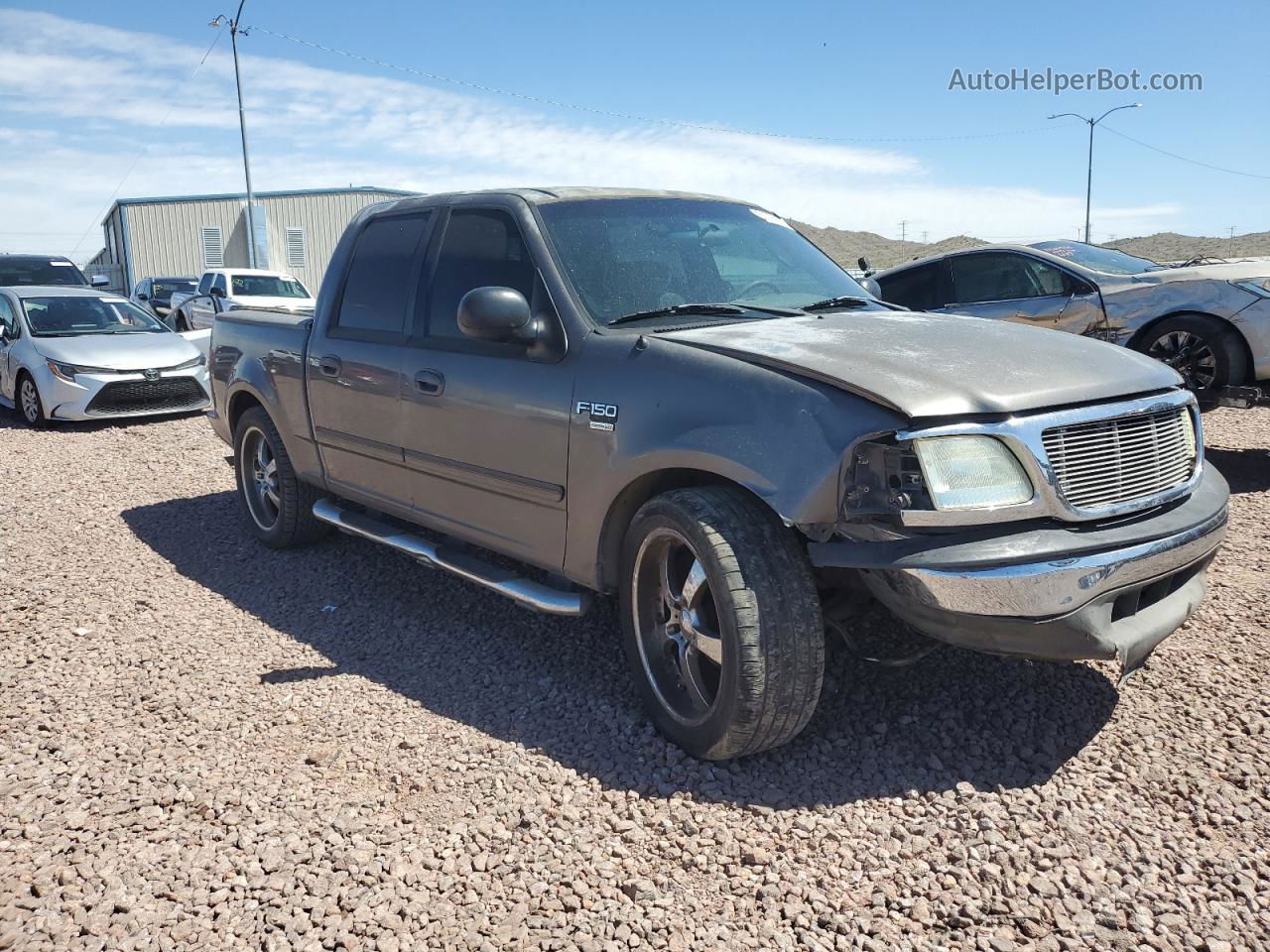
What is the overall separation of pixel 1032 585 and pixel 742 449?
35.6 inches

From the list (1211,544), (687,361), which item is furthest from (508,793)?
(1211,544)

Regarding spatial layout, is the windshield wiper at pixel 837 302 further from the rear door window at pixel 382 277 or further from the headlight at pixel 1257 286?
the headlight at pixel 1257 286

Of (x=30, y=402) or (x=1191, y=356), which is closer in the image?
(x=1191, y=356)

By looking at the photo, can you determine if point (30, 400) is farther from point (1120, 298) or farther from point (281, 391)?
point (1120, 298)

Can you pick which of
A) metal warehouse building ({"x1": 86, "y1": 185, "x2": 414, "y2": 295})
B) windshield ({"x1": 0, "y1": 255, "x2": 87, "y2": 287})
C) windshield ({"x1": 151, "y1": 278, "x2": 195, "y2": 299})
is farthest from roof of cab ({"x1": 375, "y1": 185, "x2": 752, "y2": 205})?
metal warehouse building ({"x1": 86, "y1": 185, "x2": 414, "y2": 295})

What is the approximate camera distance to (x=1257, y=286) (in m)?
7.28

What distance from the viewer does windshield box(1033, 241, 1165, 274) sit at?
8.52 metres

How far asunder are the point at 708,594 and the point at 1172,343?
6.03 m

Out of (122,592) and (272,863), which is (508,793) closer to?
(272,863)

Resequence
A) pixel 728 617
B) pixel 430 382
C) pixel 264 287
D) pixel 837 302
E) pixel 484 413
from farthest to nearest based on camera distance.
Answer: pixel 264 287 < pixel 430 382 < pixel 837 302 < pixel 484 413 < pixel 728 617

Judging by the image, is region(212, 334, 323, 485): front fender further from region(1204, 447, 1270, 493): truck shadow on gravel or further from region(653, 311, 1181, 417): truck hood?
region(1204, 447, 1270, 493): truck shadow on gravel

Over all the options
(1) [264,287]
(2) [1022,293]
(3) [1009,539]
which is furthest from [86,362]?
(3) [1009,539]

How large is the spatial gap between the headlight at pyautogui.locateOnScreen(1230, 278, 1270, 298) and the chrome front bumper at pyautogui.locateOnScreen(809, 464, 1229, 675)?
17.4ft

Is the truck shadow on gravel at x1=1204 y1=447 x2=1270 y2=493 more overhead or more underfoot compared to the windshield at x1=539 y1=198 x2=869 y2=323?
more underfoot
